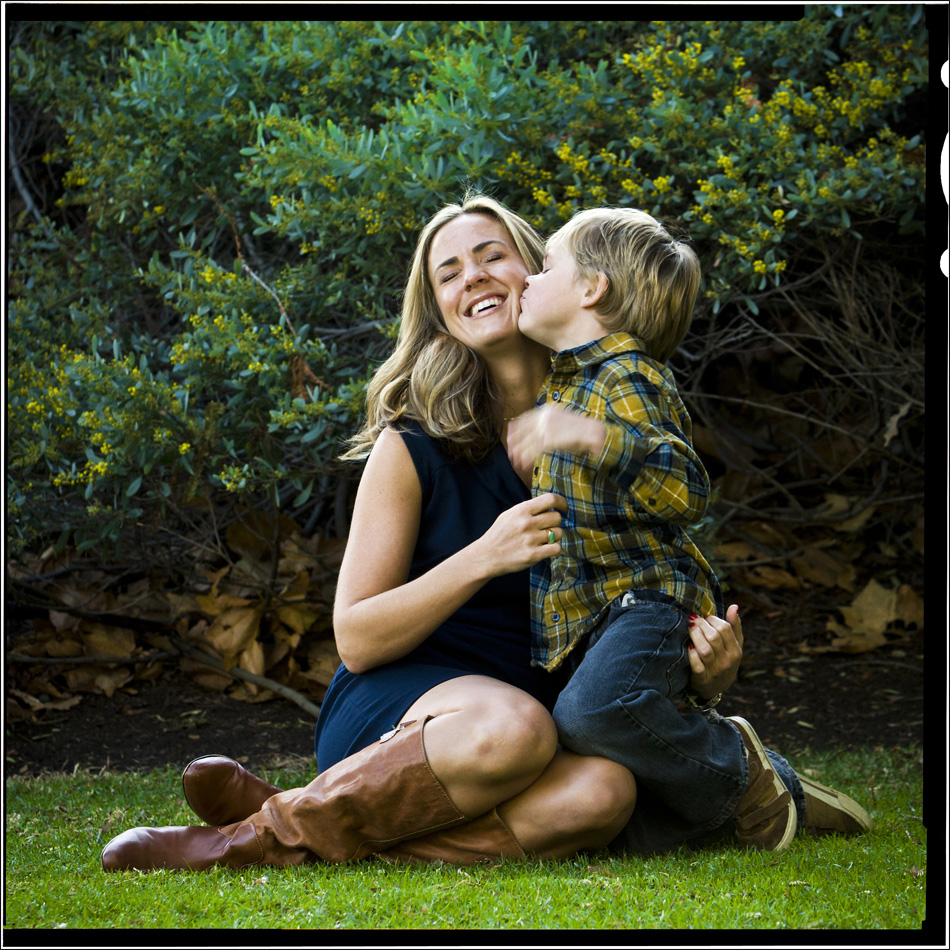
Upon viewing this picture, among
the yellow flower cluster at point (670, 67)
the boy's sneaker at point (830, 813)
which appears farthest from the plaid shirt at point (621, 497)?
the yellow flower cluster at point (670, 67)

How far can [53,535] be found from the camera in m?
4.14

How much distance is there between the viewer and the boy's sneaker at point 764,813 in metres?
2.45

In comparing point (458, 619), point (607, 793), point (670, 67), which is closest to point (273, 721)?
point (458, 619)

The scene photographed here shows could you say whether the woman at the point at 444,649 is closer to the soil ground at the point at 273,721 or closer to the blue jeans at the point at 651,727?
the blue jeans at the point at 651,727

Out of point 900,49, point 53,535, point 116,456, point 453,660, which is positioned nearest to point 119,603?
point 53,535

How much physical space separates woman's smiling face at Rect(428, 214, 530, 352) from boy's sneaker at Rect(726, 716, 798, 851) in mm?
1233

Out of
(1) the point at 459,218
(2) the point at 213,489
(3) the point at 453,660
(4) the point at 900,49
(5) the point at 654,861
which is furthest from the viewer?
(2) the point at 213,489

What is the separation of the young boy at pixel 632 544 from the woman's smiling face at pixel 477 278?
0.11 metres

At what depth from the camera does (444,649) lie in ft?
8.53

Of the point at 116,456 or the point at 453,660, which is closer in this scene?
the point at 453,660

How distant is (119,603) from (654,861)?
2898 mm

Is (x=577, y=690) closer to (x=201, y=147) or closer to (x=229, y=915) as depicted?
(x=229, y=915)

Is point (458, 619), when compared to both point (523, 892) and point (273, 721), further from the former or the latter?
point (273, 721)

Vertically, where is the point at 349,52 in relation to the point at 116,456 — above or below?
above
